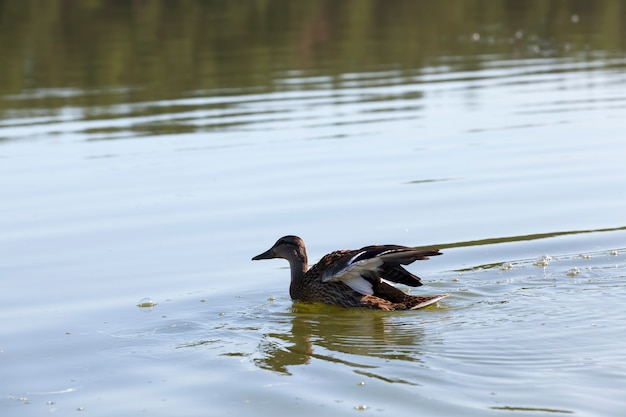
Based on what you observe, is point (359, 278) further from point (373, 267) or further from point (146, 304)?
point (146, 304)

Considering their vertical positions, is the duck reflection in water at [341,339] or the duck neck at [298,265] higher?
the duck neck at [298,265]

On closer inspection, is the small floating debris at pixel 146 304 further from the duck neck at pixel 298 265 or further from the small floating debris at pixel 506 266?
the small floating debris at pixel 506 266

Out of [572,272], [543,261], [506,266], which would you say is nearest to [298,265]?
[506,266]

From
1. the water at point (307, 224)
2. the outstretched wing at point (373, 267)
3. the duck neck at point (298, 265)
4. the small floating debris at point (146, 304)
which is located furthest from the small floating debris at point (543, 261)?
the small floating debris at point (146, 304)

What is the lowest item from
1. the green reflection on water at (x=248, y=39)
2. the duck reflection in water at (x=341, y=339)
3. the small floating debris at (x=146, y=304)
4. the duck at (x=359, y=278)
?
the duck reflection in water at (x=341, y=339)

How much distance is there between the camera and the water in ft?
23.6

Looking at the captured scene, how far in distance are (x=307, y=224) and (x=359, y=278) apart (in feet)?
8.03

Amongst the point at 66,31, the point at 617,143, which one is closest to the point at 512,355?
the point at 617,143

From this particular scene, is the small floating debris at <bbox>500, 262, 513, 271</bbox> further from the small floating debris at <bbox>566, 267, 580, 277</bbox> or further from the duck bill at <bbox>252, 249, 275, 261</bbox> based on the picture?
the duck bill at <bbox>252, 249, 275, 261</bbox>

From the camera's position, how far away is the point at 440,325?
27.1 ft

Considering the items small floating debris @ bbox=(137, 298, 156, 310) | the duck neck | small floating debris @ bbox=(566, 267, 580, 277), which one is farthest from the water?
the duck neck

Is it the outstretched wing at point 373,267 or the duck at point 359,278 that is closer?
the outstretched wing at point 373,267

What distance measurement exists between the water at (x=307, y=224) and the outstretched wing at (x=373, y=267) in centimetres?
28

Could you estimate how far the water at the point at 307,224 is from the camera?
23.6 feet
